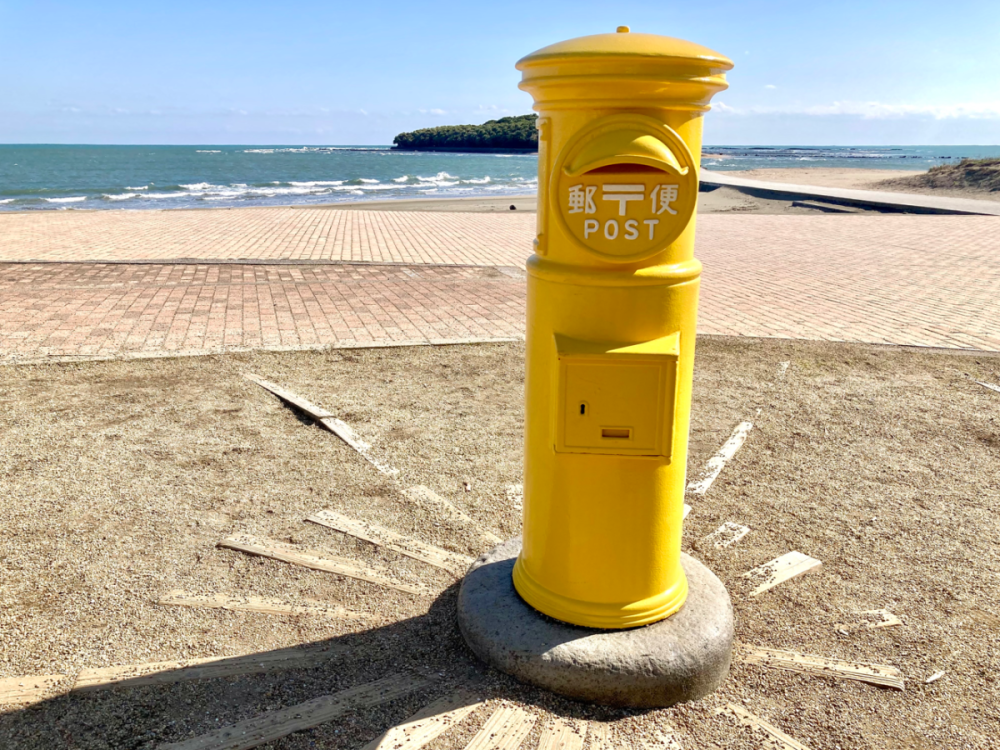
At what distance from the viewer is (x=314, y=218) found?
56.5 ft

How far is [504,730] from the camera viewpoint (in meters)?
2.24

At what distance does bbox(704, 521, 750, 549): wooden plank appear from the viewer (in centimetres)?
338

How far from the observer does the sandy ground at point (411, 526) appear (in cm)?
235

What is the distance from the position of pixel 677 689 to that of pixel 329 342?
4487mm

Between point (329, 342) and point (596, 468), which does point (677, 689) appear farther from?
point (329, 342)

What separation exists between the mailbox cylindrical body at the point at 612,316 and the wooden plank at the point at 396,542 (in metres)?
0.71

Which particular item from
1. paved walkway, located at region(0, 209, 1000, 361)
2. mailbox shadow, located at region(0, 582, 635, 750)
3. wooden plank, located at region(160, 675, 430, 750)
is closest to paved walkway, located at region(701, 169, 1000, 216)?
paved walkway, located at region(0, 209, 1000, 361)

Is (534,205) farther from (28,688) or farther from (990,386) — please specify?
(28,688)

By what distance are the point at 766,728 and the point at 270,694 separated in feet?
4.97

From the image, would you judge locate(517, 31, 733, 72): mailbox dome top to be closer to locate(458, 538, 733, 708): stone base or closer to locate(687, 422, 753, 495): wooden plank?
locate(458, 538, 733, 708): stone base

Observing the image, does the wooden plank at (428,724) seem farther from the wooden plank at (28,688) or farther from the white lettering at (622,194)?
the white lettering at (622,194)

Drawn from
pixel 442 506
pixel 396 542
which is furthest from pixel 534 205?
pixel 396 542

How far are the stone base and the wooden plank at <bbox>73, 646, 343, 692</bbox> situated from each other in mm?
555

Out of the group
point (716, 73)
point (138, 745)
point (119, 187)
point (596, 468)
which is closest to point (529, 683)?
point (596, 468)
